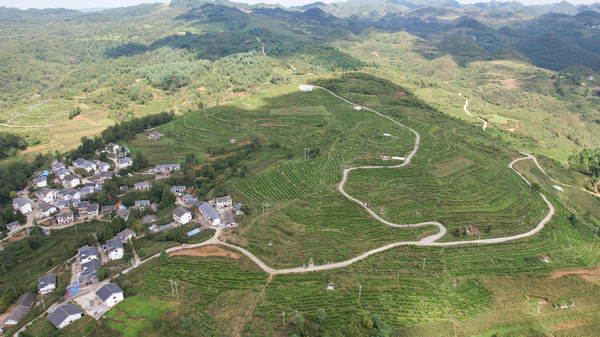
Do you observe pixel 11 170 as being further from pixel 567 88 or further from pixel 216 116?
pixel 567 88

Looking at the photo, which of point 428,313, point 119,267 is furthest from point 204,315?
point 428,313

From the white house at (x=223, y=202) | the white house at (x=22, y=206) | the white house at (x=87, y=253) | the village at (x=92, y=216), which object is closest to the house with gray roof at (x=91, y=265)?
the village at (x=92, y=216)

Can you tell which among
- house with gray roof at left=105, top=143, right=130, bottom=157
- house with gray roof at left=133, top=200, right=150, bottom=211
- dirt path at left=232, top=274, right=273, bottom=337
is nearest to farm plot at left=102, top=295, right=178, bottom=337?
dirt path at left=232, top=274, right=273, bottom=337

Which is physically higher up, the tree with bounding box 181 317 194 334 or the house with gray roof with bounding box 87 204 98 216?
the tree with bounding box 181 317 194 334

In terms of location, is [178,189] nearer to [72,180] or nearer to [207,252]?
[207,252]

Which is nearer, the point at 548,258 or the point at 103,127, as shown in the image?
the point at 548,258

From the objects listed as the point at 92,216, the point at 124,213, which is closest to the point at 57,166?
the point at 92,216

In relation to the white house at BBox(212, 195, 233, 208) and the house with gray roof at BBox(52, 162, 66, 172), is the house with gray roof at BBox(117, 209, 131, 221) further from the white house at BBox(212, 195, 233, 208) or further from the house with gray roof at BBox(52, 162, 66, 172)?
the house with gray roof at BBox(52, 162, 66, 172)
